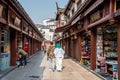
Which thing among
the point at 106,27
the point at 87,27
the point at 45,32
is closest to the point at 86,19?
the point at 87,27

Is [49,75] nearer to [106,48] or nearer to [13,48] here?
[106,48]

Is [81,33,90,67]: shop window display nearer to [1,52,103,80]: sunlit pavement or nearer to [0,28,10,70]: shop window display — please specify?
[1,52,103,80]: sunlit pavement

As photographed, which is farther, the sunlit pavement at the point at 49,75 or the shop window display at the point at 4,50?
the shop window display at the point at 4,50

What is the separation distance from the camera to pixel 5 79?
44.7ft

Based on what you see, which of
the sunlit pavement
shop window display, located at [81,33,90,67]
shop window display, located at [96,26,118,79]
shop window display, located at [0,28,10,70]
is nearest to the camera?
the sunlit pavement

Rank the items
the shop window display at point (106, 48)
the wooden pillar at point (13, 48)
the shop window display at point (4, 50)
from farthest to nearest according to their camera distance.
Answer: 1. the wooden pillar at point (13, 48)
2. the shop window display at point (4, 50)
3. the shop window display at point (106, 48)

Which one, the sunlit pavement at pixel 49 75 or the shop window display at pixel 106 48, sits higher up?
the shop window display at pixel 106 48

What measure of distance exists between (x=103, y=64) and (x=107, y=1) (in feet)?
12.2

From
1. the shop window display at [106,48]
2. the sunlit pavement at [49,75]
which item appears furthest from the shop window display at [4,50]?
the shop window display at [106,48]

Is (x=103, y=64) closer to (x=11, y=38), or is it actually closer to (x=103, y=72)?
(x=103, y=72)

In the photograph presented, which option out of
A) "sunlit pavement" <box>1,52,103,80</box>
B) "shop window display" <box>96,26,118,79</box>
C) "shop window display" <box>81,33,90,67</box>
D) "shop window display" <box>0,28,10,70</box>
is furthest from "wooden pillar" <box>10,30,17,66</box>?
"shop window display" <box>96,26,118,79</box>

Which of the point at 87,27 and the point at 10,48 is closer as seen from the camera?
the point at 87,27

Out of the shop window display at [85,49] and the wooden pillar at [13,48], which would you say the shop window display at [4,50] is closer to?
the wooden pillar at [13,48]

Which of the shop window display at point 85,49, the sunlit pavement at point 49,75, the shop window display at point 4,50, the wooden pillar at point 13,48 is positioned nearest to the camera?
the sunlit pavement at point 49,75
